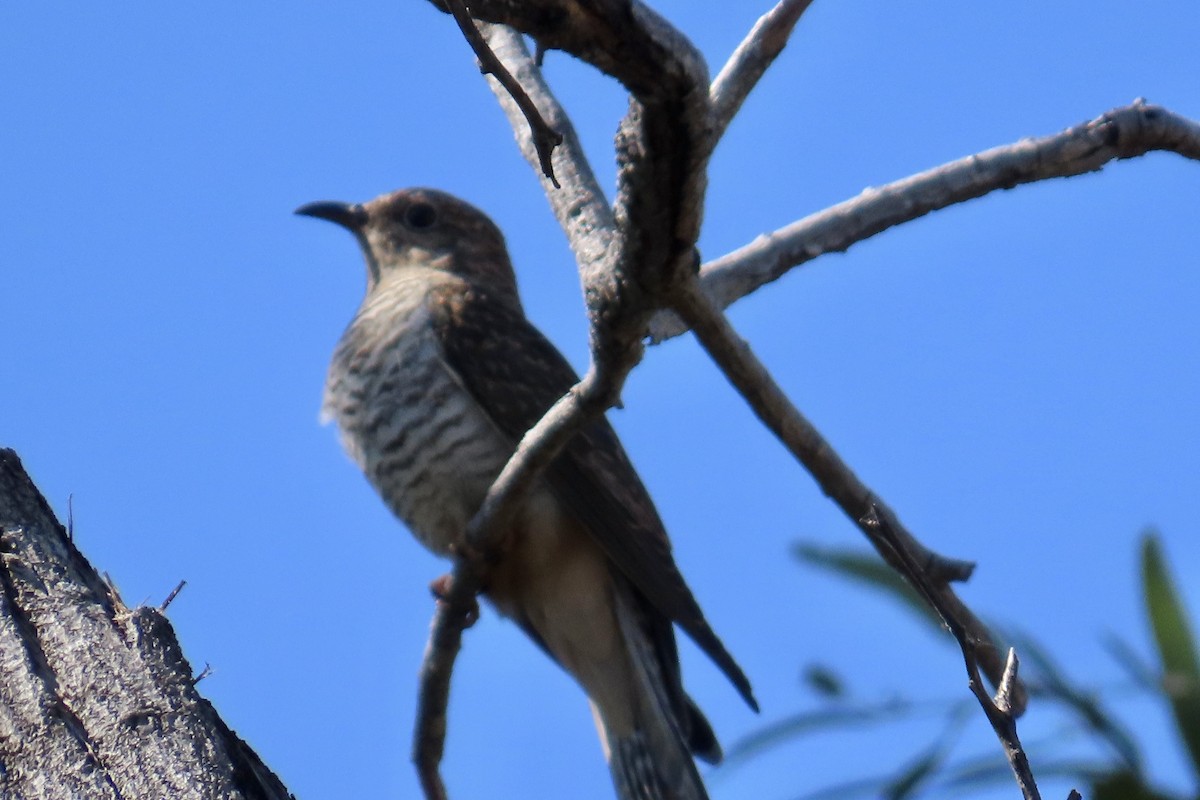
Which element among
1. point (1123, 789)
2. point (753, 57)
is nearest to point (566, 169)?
point (753, 57)

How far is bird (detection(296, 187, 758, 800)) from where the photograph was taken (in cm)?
437

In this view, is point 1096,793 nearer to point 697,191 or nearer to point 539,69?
point 697,191

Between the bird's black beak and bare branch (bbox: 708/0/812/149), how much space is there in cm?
315

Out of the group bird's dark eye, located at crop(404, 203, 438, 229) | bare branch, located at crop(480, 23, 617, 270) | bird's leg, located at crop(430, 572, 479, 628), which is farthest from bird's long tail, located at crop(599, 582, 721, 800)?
bird's dark eye, located at crop(404, 203, 438, 229)

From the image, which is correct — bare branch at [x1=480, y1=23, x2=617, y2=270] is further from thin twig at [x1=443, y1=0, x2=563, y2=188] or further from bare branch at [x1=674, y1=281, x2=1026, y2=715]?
thin twig at [x1=443, y1=0, x2=563, y2=188]

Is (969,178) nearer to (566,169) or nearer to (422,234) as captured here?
(566,169)

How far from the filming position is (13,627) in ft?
9.05

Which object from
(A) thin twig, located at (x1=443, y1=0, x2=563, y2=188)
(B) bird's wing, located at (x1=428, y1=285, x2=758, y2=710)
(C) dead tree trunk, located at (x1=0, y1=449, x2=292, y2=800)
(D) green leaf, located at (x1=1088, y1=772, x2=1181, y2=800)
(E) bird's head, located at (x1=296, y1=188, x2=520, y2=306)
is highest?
(E) bird's head, located at (x1=296, y1=188, x2=520, y2=306)

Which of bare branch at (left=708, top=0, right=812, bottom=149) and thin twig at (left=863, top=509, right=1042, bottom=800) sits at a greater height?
bare branch at (left=708, top=0, right=812, bottom=149)

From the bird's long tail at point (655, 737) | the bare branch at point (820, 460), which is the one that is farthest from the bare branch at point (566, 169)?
the bird's long tail at point (655, 737)

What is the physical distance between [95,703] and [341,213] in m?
3.72

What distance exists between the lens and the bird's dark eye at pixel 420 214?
5.91 metres

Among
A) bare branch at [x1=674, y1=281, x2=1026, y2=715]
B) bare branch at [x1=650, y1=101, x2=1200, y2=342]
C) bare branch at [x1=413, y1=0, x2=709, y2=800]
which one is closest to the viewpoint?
bare branch at [x1=413, y1=0, x2=709, y2=800]

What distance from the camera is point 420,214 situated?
233 inches
